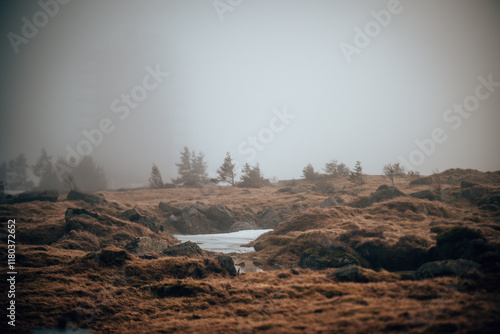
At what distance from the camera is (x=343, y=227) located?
2350cm

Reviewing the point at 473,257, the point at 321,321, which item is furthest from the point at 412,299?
the point at 473,257

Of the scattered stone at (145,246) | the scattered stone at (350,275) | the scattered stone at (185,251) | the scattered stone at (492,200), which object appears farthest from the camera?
the scattered stone at (492,200)

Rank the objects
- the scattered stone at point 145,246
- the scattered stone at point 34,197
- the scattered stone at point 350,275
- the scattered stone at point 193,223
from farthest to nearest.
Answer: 1. the scattered stone at point 34,197
2. the scattered stone at point 193,223
3. the scattered stone at point 145,246
4. the scattered stone at point 350,275

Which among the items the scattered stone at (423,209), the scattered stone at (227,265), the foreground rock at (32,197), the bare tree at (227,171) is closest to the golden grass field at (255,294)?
the scattered stone at (227,265)

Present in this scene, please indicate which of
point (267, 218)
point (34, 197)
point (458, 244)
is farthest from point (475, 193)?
point (34, 197)

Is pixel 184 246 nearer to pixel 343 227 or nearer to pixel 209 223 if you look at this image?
pixel 343 227

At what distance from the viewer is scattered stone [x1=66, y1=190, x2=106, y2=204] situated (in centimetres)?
4211

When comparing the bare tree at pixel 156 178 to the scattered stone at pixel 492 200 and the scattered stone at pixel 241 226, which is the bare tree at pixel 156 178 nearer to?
the scattered stone at pixel 241 226

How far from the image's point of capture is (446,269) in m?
10.6

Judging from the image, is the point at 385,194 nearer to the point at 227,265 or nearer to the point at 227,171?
the point at 227,265

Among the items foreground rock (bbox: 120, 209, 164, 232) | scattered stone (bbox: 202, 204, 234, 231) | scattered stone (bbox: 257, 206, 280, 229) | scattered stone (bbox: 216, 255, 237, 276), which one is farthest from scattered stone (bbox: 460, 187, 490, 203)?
foreground rock (bbox: 120, 209, 164, 232)

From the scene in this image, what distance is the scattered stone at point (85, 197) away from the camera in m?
42.1

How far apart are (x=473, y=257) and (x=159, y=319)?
13697 millimetres

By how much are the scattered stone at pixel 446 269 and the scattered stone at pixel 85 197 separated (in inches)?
1761
